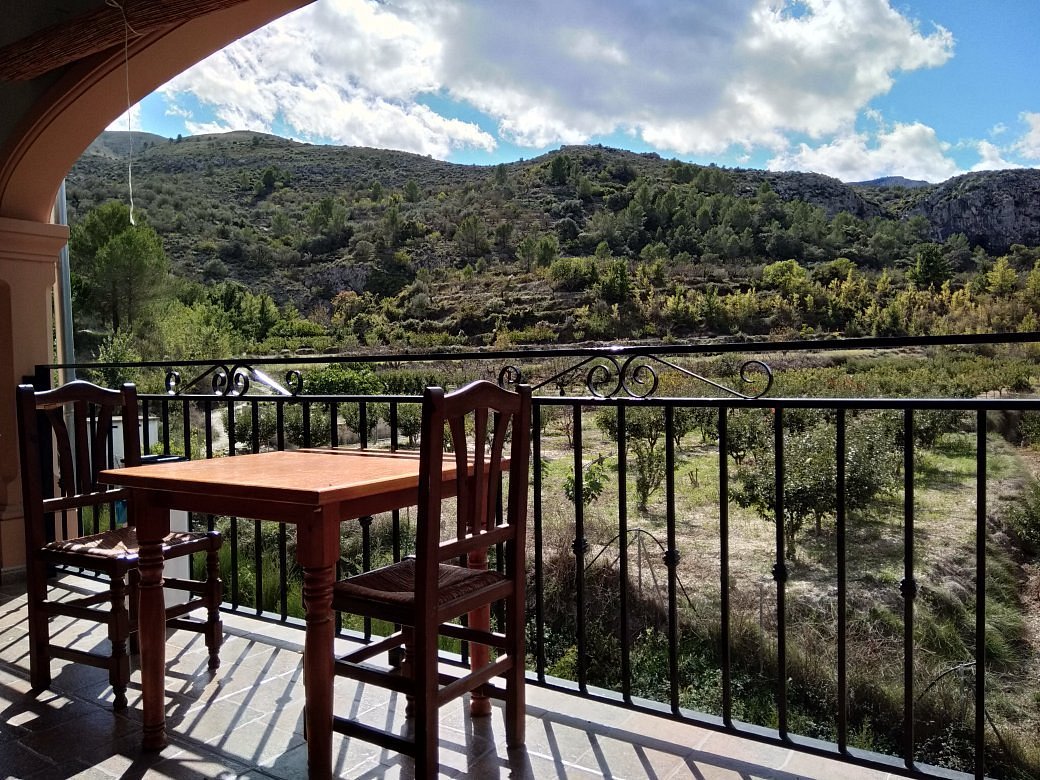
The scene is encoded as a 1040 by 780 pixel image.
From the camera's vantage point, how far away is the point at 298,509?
1.66 metres

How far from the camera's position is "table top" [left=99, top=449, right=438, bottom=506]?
1.64 metres

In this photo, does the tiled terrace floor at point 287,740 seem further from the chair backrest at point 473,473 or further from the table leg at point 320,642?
the chair backrest at point 473,473

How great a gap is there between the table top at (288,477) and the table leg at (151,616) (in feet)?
0.38

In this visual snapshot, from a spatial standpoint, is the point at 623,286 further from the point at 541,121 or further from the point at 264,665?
the point at 264,665

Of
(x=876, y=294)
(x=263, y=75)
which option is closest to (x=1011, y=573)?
(x=876, y=294)

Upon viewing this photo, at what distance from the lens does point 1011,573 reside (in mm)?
9422

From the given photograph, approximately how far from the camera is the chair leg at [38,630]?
7.49 ft

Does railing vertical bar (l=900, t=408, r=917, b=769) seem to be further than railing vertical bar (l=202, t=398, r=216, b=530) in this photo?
No

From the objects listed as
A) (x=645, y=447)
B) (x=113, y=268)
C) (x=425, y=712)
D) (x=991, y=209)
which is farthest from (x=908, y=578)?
(x=991, y=209)

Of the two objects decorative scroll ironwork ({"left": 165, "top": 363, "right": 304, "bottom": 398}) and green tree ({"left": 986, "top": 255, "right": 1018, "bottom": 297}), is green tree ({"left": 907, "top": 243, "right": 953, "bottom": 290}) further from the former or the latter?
decorative scroll ironwork ({"left": 165, "top": 363, "right": 304, "bottom": 398})

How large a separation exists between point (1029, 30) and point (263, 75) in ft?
122

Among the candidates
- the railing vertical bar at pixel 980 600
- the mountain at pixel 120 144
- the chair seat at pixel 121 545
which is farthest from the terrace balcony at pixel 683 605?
the mountain at pixel 120 144

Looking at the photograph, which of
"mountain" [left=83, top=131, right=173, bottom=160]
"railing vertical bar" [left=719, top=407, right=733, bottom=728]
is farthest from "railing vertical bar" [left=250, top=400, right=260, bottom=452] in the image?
"mountain" [left=83, top=131, right=173, bottom=160]

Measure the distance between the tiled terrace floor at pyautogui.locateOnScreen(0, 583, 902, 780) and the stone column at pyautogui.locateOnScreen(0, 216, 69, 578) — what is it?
178 cm
